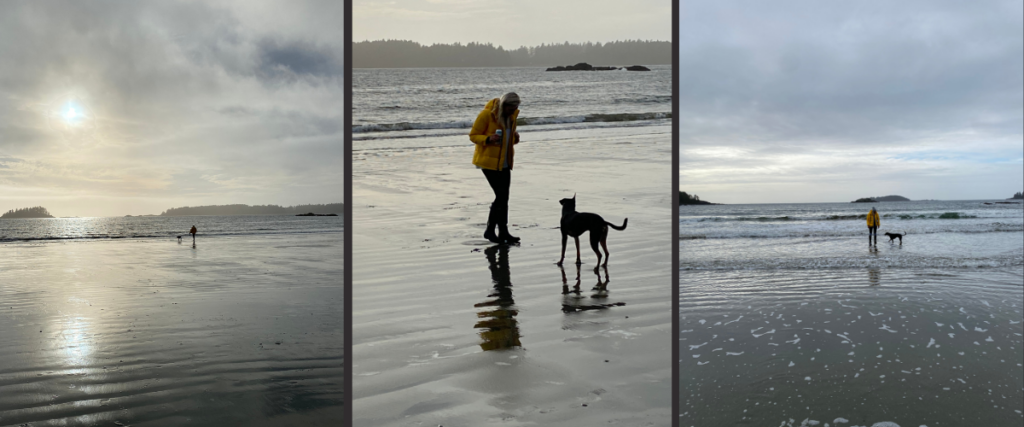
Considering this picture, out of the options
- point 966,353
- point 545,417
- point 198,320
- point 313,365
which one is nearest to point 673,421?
point 545,417

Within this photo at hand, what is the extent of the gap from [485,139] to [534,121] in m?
13.4

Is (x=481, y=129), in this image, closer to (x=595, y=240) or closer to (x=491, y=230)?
(x=491, y=230)

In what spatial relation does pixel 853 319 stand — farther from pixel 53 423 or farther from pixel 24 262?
pixel 24 262

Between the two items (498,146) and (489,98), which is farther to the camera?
(489,98)

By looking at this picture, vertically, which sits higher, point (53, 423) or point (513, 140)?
point (513, 140)

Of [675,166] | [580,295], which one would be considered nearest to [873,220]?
[580,295]

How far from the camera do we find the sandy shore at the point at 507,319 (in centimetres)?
200

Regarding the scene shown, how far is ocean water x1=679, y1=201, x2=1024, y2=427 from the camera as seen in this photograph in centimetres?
277

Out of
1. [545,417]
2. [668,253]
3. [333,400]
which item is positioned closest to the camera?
[545,417]

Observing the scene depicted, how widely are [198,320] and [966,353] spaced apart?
244 inches

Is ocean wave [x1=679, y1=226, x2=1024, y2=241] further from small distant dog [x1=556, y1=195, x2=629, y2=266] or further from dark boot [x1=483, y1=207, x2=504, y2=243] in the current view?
small distant dog [x1=556, y1=195, x2=629, y2=266]

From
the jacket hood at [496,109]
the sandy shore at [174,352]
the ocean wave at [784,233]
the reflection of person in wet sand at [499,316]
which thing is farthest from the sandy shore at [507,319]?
the ocean wave at [784,233]

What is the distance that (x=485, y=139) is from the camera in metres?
5.05

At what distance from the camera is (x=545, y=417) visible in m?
1.91
